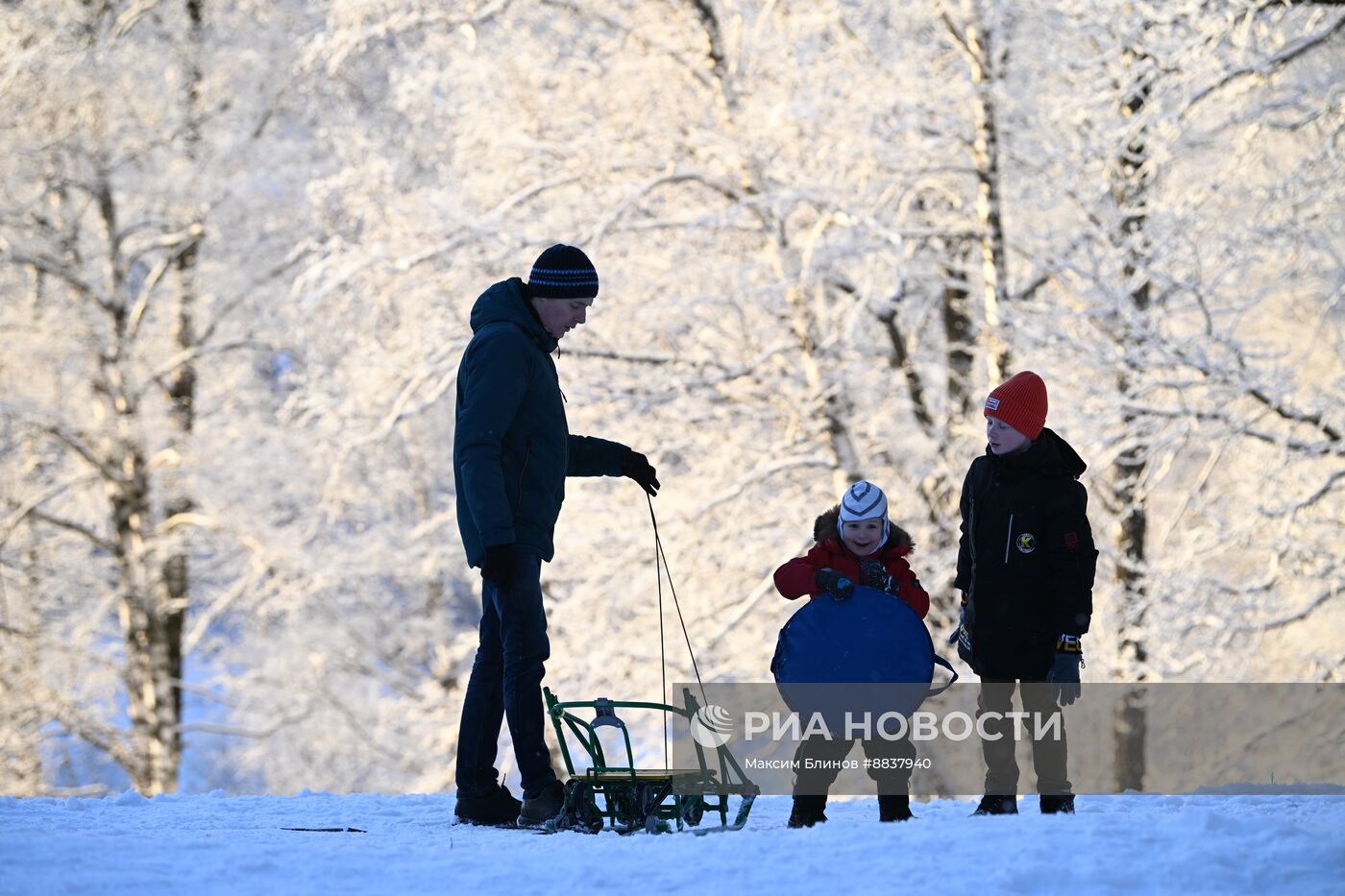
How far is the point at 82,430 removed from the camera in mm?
→ 16250

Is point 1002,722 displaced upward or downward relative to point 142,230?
downward

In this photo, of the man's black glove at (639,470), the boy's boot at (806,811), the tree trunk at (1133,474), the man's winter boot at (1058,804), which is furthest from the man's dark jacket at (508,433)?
the tree trunk at (1133,474)

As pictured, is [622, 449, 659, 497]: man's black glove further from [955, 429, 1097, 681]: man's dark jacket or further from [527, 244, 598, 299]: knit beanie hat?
[955, 429, 1097, 681]: man's dark jacket

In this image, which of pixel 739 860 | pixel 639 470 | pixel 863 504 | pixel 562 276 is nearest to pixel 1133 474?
pixel 639 470

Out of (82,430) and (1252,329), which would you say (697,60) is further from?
(82,430)

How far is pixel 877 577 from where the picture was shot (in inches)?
182

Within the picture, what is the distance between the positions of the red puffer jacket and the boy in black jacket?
0.78 feet

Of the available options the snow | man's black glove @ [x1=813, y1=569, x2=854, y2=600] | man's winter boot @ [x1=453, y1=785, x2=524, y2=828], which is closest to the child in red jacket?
man's black glove @ [x1=813, y1=569, x2=854, y2=600]

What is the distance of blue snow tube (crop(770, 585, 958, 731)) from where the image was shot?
452cm

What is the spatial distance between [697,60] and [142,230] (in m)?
8.44

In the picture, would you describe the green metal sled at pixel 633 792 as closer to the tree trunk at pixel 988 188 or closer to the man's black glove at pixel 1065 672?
the man's black glove at pixel 1065 672

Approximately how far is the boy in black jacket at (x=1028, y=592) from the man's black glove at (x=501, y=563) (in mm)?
1519

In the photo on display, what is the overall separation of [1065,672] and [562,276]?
6.78 feet

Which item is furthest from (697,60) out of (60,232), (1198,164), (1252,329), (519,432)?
(60,232)
